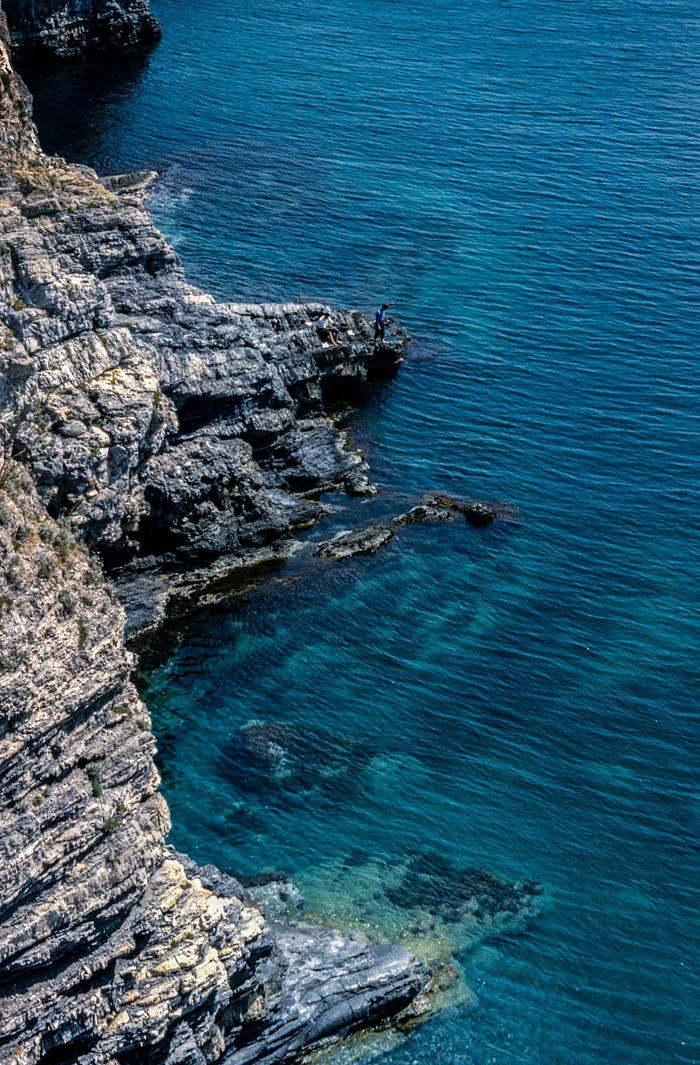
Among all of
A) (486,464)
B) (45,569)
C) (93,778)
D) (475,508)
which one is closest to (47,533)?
(45,569)

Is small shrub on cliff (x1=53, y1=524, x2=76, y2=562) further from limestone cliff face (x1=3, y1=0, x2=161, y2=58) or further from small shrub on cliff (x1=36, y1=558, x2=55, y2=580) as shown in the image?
→ limestone cliff face (x1=3, y1=0, x2=161, y2=58)

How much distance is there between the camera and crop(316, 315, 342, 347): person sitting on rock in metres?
79.2

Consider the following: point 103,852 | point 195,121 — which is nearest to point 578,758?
point 103,852

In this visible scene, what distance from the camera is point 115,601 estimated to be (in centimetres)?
3838

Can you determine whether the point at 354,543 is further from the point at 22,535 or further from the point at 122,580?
the point at 22,535

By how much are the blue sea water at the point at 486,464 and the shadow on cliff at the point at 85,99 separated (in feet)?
1.41

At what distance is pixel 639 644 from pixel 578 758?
8.48 meters

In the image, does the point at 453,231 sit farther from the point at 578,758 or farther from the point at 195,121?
the point at 578,758

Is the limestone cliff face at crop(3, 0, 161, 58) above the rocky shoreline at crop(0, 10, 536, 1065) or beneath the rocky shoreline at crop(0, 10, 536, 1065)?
above

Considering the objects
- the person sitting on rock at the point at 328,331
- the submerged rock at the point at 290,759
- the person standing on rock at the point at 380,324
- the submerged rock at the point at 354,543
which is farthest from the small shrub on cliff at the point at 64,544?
the person standing on rock at the point at 380,324

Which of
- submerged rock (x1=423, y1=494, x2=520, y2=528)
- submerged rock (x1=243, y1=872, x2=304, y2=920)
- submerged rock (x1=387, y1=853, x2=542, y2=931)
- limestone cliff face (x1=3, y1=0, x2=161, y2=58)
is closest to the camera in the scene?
submerged rock (x1=243, y1=872, x2=304, y2=920)

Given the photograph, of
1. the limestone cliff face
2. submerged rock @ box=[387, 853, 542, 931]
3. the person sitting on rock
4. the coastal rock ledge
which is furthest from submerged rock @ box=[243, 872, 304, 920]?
the limestone cliff face

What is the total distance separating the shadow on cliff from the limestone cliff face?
3.77ft

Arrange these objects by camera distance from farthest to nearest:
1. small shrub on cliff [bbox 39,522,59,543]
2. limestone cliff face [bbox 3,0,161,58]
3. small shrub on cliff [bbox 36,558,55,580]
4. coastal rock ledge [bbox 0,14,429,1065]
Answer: limestone cliff face [bbox 3,0,161,58]
small shrub on cliff [bbox 39,522,59,543]
small shrub on cliff [bbox 36,558,55,580]
coastal rock ledge [bbox 0,14,429,1065]
